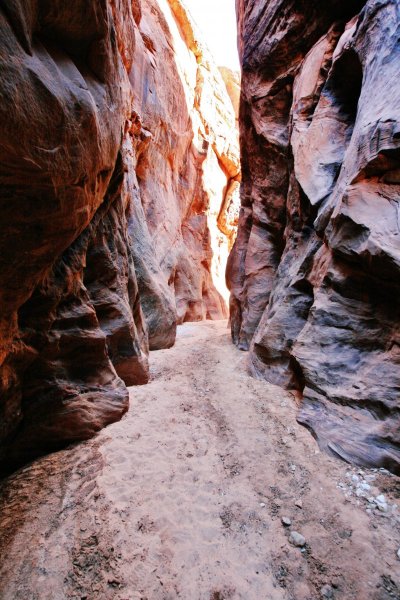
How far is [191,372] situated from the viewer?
8516mm

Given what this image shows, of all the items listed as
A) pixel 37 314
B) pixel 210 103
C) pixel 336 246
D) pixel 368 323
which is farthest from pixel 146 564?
pixel 210 103

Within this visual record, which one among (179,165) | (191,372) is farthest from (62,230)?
(179,165)

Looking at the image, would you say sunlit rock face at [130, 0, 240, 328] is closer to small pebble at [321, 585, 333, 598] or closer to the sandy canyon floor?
the sandy canyon floor

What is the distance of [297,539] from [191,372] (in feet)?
18.3

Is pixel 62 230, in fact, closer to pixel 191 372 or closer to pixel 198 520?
pixel 198 520

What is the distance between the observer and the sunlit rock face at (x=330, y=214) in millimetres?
4461

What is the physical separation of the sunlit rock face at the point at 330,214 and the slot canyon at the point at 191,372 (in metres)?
0.04

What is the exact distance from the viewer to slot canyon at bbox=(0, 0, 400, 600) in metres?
2.75

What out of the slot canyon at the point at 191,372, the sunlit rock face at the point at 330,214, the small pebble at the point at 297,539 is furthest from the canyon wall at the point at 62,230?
the sunlit rock face at the point at 330,214

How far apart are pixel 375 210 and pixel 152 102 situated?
1483cm

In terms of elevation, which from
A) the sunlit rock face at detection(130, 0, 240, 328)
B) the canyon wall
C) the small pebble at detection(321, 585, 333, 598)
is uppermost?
the sunlit rock face at detection(130, 0, 240, 328)

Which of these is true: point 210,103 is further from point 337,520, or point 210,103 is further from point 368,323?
point 337,520

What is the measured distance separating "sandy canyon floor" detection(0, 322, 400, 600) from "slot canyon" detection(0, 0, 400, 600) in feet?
0.07

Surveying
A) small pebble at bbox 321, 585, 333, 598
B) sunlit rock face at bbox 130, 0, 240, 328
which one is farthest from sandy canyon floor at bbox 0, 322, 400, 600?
sunlit rock face at bbox 130, 0, 240, 328
